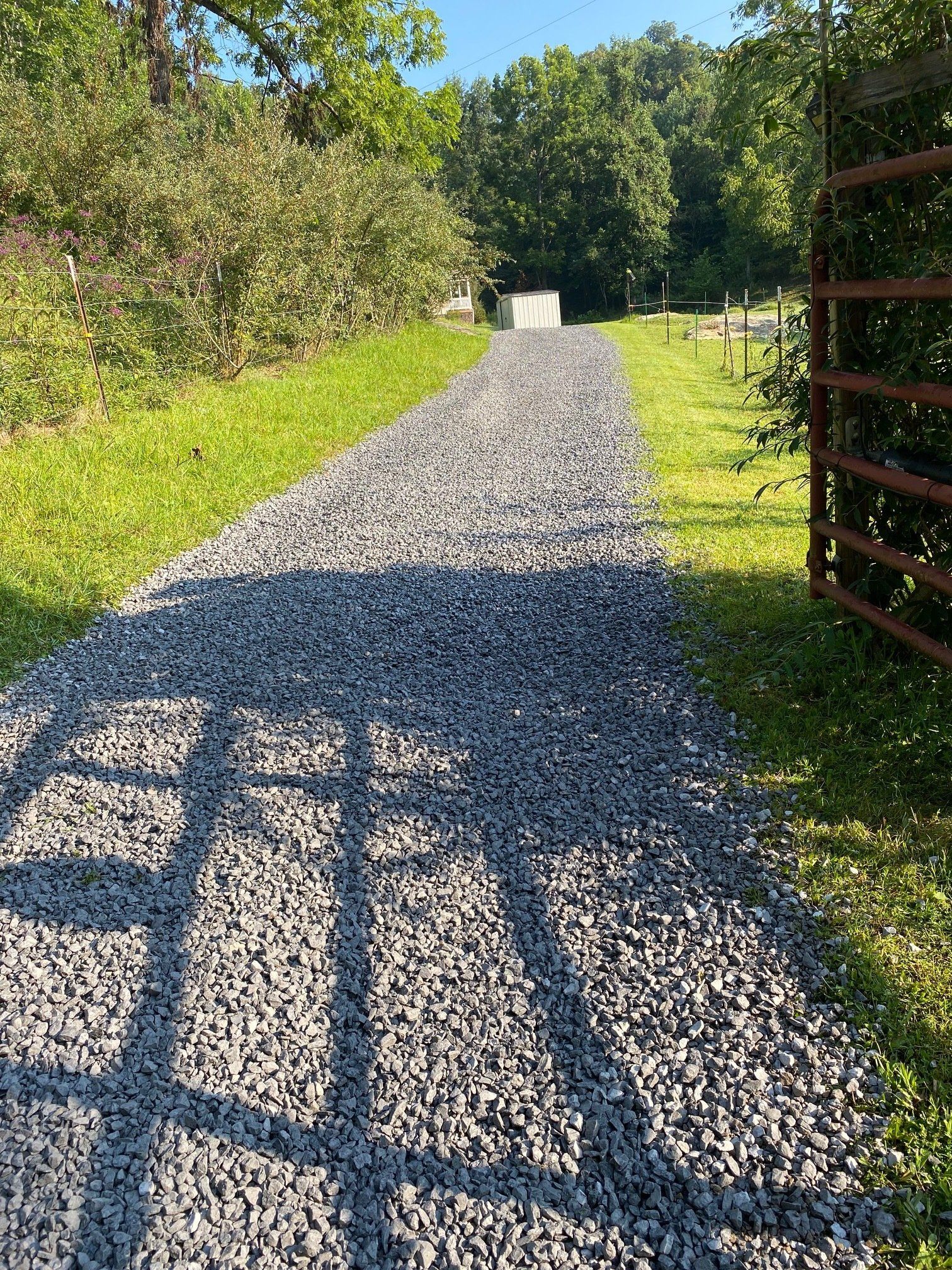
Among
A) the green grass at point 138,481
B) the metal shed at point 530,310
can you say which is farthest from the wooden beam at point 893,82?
the metal shed at point 530,310

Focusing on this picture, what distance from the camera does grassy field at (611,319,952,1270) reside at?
2100 millimetres

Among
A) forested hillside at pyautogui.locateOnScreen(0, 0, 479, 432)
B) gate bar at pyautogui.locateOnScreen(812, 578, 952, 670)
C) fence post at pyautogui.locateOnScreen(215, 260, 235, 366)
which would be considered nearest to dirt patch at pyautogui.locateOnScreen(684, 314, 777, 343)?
forested hillside at pyautogui.locateOnScreen(0, 0, 479, 432)

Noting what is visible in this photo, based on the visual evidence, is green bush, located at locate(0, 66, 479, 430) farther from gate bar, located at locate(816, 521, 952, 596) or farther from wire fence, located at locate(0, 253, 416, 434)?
gate bar, located at locate(816, 521, 952, 596)

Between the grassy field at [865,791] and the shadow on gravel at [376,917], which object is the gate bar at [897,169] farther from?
the shadow on gravel at [376,917]

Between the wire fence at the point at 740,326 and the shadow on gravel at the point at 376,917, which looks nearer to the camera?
the shadow on gravel at the point at 376,917

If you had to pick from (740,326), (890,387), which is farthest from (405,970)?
(740,326)

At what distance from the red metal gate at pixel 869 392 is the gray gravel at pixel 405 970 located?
2.85 ft

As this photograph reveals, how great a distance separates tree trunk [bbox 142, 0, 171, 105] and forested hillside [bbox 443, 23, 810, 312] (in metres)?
34.9

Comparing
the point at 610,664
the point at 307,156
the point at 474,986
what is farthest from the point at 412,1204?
the point at 307,156

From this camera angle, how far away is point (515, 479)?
9.06m

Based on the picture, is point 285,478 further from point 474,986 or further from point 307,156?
point 307,156

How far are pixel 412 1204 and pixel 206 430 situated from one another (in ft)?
Answer: 29.9

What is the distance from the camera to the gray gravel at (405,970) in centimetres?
199

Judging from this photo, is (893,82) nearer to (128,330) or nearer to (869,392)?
(869,392)
